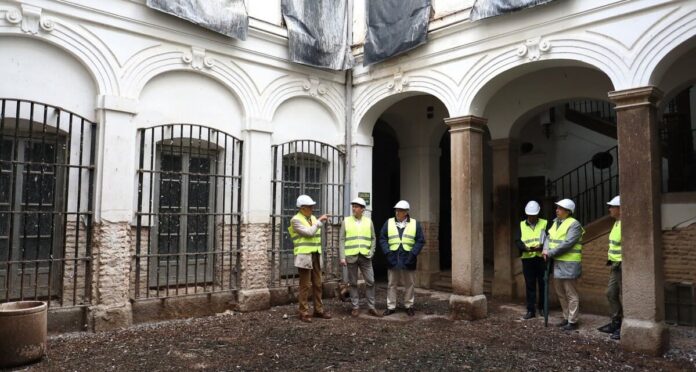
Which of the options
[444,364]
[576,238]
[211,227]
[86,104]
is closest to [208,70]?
[86,104]

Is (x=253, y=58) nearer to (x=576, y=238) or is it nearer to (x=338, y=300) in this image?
(x=338, y=300)

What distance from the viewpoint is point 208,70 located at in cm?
782

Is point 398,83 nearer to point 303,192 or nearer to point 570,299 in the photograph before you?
point 303,192

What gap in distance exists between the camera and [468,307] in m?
7.48

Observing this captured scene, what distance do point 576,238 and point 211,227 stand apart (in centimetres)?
554

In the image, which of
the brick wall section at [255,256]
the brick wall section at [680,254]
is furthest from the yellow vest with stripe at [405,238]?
the brick wall section at [680,254]

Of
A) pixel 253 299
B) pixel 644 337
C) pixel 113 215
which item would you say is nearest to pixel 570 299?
pixel 644 337

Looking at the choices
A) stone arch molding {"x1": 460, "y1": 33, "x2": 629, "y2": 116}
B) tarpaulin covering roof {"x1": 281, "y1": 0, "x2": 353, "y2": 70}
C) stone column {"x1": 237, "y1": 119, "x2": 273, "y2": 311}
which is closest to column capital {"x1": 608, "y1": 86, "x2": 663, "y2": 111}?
stone arch molding {"x1": 460, "y1": 33, "x2": 629, "y2": 116}

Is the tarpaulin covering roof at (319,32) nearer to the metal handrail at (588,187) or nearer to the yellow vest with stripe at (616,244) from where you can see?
the yellow vest with stripe at (616,244)

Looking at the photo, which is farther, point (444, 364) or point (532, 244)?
point (532, 244)

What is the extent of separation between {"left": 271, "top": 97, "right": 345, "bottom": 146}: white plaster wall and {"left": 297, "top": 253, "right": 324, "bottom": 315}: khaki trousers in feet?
7.92

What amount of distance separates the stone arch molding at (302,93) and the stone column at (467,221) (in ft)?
8.48

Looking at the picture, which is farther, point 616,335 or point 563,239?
point 563,239

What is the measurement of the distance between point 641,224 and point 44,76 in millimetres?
7775
